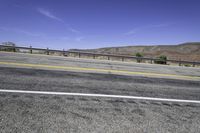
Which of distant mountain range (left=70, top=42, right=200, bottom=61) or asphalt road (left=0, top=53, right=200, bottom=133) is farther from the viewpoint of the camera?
distant mountain range (left=70, top=42, right=200, bottom=61)

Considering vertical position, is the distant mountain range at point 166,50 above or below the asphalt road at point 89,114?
above

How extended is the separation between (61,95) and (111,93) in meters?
1.45

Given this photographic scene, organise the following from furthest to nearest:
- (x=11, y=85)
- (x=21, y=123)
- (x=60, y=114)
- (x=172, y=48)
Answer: (x=172, y=48) < (x=11, y=85) < (x=60, y=114) < (x=21, y=123)

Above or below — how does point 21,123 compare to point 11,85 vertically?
below

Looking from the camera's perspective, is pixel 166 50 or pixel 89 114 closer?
pixel 89 114

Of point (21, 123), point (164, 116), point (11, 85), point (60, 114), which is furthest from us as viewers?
point (11, 85)

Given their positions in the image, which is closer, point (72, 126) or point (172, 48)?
point (72, 126)

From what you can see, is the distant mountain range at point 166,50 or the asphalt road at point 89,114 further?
the distant mountain range at point 166,50

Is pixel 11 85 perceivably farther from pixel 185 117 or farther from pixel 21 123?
pixel 185 117

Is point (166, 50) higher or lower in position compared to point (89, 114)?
higher

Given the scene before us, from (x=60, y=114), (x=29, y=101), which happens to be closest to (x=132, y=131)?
(x=60, y=114)

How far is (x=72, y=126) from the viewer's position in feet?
8.60

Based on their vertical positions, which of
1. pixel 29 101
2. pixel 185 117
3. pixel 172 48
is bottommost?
pixel 185 117

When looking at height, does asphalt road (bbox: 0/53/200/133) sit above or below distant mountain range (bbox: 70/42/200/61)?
below
